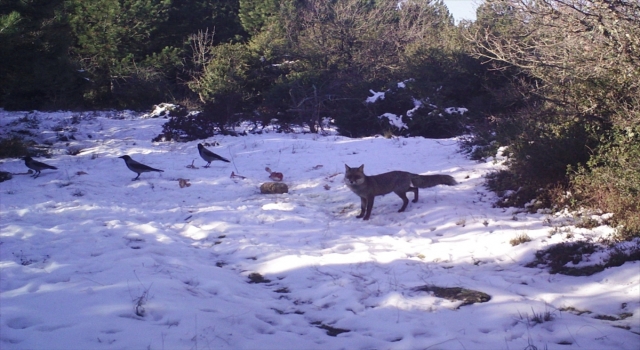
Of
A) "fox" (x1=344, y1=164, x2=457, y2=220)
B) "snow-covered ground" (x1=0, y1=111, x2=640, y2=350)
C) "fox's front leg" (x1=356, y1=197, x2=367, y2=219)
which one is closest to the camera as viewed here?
"snow-covered ground" (x1=0, y1=111, x2=640, y2=350)

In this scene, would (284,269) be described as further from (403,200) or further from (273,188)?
(273,188)

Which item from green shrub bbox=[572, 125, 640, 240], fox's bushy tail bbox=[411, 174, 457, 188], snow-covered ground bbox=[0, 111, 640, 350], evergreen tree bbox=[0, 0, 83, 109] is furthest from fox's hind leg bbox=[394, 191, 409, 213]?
evergreen tree bbox=[0, 0, 83, 109]

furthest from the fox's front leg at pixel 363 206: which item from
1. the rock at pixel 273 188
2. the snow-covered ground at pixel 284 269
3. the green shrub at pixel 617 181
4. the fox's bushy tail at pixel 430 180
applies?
the green shrub at pixel 617 181

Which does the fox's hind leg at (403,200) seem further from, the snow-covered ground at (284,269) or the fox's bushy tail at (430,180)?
the fox's bushy tail at (430,180)

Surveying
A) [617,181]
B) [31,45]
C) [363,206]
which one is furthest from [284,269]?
[31,45]

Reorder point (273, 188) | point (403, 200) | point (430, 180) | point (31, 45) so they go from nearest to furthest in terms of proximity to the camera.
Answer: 1. point (403, 200)
2. point (430, 180)
3. point (273, 188)
4. point (31, 45)

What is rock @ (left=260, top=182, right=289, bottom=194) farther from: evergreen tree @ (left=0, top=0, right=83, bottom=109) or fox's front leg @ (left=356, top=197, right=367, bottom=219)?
evergreen tree @ (left=0, top=0, right=83, bottom=109)

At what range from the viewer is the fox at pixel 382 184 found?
28.8ft

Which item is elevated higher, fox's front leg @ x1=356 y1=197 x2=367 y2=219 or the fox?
the fox

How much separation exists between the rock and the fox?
6.49 feet

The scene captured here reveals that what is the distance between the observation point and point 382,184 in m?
8.98

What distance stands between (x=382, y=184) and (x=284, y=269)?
3.31 meters

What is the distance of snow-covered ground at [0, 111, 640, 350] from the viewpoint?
415 cm

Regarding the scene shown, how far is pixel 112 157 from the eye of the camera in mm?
14391
